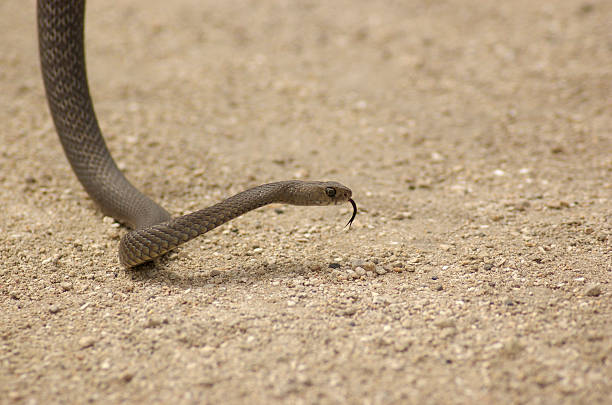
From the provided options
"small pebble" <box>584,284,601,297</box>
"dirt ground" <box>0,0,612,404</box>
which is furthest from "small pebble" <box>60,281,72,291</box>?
"small pebble" <box>584,284,601,297</box>

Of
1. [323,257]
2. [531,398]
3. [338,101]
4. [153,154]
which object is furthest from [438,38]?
[531,398]

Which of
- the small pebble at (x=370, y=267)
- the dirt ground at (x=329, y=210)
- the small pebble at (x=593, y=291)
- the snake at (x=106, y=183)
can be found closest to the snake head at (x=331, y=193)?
the snake at (x=106, y=183)

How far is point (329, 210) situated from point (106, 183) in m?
2.08

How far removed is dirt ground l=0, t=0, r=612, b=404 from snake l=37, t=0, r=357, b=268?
10.5 inches

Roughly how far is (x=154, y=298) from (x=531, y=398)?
98.8 inches

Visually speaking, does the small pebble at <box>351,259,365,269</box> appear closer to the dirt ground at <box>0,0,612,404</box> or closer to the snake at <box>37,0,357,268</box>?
the dirt ground at <box>0,0,612,404</box>

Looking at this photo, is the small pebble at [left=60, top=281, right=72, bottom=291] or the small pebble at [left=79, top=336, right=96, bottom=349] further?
the small pebble at [left=60, top=281, right=72, bottom=291]

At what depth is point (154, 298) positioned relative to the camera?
4.01m

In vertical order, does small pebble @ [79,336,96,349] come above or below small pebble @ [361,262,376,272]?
above

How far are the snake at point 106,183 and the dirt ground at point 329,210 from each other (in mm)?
267

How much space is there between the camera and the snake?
4.18 metres

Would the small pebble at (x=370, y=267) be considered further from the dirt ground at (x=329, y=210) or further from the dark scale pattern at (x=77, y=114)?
the dark scale pattern at (x=77, y=114)

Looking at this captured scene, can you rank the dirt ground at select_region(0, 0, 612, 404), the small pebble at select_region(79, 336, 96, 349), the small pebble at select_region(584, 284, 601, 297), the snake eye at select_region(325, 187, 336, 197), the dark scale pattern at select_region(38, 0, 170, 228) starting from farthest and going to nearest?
the dark scale pattern at select_region(38, 0, 170, 228) < the snake eye at select_region(325, 187, 336, 197) < the small pebble at select_region(584, 284, 601, 297) < the small pebble at select_region(79, 336, 96, 349) < the dirt ground at select_region(0, 0, 612, 404)

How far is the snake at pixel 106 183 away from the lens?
13.7ft
